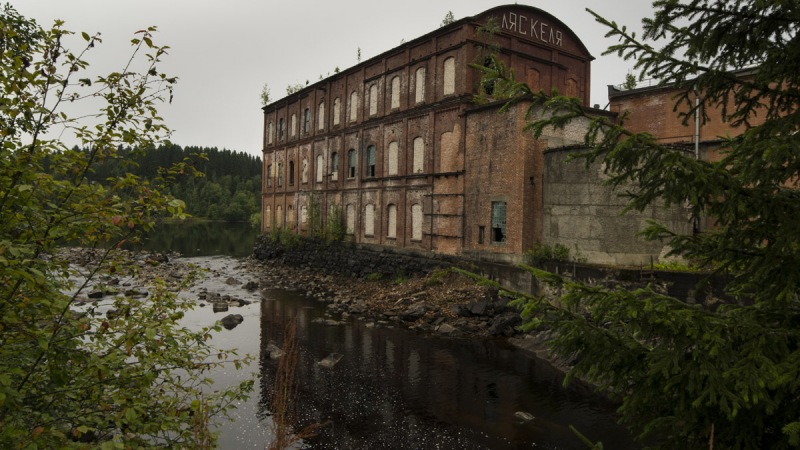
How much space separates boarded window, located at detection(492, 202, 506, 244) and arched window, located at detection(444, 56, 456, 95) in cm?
621

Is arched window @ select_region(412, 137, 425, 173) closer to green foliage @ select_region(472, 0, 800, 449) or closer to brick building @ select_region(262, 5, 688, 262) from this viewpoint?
brick building @ select_region(262, 5, 688, 262)

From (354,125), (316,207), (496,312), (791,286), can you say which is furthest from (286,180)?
(791,286)

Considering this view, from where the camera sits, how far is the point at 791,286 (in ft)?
12.1

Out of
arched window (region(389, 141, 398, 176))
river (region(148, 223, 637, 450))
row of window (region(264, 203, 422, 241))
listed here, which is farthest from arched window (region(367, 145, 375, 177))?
river (region(148, 223, 637, 450))

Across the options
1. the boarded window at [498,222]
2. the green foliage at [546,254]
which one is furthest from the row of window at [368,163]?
the green foliage at [546,254]

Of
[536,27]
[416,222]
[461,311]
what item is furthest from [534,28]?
[461,311]

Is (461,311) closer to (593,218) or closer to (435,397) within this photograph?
(593,218)

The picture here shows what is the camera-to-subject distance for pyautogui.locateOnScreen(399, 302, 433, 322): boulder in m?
18.1

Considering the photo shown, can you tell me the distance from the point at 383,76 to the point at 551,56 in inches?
355

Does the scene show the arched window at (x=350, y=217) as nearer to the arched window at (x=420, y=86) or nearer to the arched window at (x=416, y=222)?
the arched window at (x=416, y=222)

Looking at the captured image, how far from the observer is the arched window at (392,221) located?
1017 inches

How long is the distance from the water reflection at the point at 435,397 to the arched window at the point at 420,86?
12.9m

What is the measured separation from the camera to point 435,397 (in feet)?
37.2

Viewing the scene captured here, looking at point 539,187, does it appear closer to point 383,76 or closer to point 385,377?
point 385,377
